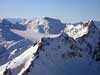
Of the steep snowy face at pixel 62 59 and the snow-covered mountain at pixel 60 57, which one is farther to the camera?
the steep snowy face at pixel 62 59

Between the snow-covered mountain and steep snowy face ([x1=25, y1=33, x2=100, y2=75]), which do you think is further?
steep snowy face ([x1=25, y1=33, x2=100, y2=75])

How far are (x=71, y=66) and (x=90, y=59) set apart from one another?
5.47 m

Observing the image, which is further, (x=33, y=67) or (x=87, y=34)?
(x=87, y=34)

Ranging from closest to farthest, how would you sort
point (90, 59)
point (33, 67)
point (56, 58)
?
point (33, 67) < point (56, 58) < point (90, 59)

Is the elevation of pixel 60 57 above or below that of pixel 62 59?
above

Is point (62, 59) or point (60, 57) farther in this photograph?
point (62, 59)

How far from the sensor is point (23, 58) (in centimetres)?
5862

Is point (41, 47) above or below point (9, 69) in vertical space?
above

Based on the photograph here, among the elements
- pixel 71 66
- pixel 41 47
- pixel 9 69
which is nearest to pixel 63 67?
pixel 71 66

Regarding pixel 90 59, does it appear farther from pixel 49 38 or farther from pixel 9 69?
pixel 9 69

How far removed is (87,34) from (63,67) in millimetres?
11876

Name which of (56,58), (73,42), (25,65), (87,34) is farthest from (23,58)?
(87,34)

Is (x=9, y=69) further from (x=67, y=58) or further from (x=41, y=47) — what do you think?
(x=67, y=58)

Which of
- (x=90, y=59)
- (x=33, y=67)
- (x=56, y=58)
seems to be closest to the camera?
(x=33, y=67)
